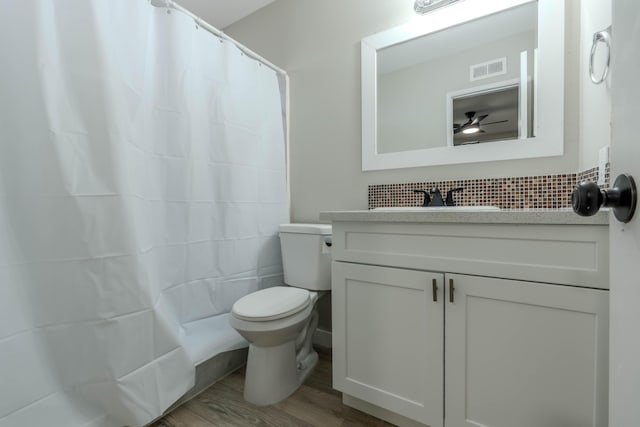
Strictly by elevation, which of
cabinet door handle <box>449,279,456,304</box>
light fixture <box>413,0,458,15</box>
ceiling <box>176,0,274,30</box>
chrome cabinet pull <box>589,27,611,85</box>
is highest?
ceiling <box>176,0,274,30</box>

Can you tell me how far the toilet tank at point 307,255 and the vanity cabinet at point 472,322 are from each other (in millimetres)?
348

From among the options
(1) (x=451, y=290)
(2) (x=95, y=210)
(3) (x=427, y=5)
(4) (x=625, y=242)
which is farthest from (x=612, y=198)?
(3) (x=427, y=5)

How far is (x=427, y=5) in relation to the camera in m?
1.48

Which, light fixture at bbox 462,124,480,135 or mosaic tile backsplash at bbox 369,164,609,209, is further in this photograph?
light fixture at bbox 462,124,480,135

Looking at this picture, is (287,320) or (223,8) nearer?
(287,320)

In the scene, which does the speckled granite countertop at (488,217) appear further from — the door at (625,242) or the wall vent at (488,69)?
the wall vent at (488,69)

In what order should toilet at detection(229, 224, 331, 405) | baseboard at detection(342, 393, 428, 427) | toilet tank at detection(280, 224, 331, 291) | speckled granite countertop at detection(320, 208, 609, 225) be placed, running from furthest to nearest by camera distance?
toilet tank at detection(280, 224, 331, 291)
toilet at detection(229, 224, 331, 405)
baseboard at detection(342, 393, 428, 427)
speckled granite countertop at detection(320, 208, 609, 225)

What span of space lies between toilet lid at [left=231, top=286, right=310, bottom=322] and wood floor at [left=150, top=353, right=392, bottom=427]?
420 millimetres

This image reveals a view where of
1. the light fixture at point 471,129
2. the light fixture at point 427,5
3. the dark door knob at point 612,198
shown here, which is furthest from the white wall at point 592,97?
the dark door knob at point 612,198

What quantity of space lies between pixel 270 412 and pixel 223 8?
259cm

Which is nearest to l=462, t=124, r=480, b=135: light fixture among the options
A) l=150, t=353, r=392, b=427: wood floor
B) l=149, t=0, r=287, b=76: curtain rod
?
l=149, t=0, r=287, b=76: curtain rod

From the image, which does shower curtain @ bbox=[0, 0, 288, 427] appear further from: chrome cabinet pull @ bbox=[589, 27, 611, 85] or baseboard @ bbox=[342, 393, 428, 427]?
chrome cabinet pull @ bbox=[589, 27, 611, 85]

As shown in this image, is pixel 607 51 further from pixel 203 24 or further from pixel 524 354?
pixel 203 24

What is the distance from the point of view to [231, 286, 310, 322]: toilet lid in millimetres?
1258
